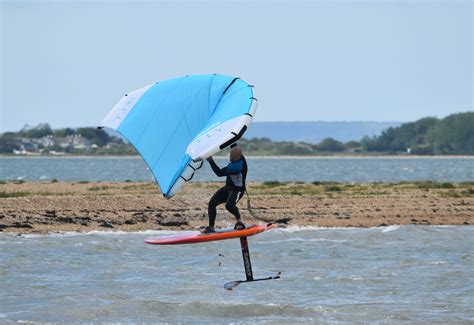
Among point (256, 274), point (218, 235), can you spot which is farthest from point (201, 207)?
point (218, 235)

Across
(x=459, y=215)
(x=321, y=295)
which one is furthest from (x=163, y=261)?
(x=459, y=215)

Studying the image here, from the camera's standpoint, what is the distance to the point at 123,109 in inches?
856

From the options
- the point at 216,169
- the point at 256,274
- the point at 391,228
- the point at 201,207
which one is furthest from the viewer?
the point at 201,207

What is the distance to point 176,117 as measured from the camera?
21250 mm

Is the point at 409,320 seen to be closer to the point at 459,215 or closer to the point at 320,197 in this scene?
the point at 459,215

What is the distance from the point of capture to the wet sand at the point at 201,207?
115ft

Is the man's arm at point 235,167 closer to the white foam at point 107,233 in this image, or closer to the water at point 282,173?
the white foam at point 107,233

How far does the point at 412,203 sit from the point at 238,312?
60.2 feet

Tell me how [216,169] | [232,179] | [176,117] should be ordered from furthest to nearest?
[176,117] < [232,179] < [216,169]

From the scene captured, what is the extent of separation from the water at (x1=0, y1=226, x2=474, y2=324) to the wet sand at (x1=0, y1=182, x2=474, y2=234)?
1332 mm

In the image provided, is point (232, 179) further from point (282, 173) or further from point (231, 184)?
point (282, 173)

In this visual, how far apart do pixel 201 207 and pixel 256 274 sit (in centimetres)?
1181

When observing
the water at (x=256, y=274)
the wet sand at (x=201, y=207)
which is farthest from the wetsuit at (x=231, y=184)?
the wet sand at (x=201, y=207)

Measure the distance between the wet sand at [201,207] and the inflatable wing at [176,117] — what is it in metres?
12.6
